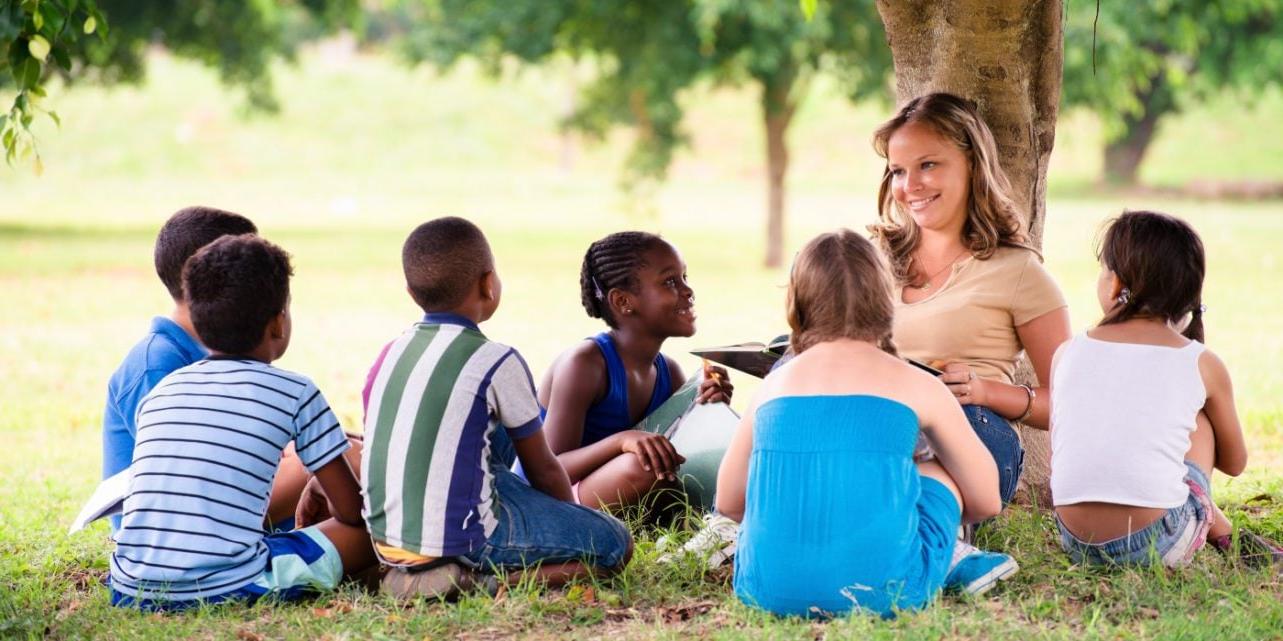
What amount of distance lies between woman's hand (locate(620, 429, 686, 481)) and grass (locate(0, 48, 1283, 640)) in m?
0.33

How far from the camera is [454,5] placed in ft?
59.9

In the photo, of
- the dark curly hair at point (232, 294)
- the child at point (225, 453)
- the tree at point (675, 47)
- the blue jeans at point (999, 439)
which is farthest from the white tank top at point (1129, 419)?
the tree at point (675, 47)

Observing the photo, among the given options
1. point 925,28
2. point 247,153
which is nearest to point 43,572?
point 925,28

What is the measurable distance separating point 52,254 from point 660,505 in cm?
1525

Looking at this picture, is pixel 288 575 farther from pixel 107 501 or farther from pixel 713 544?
pixel 713 544

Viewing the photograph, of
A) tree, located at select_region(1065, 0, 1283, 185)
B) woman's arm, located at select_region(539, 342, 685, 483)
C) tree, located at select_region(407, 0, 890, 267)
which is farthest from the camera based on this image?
tree, located at select_region(1065, 0, 1283, 185)

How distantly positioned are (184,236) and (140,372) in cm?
52

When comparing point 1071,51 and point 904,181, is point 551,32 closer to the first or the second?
point 1071,51

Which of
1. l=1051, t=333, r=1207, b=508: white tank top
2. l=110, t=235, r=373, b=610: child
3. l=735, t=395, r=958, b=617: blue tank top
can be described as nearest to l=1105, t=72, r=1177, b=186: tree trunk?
l=1051, t=333, r=1207, b=508: white tank top

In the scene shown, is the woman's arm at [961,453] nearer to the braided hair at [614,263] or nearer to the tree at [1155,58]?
the braided hair at [614,263]

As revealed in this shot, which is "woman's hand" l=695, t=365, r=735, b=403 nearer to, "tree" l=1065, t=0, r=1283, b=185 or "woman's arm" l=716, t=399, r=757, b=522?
"woman's arm" l=716, t=399, r=757, b=522

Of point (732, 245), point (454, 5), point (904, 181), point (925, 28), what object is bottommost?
point (732, 245)

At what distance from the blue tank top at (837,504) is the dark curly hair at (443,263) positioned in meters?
1.00

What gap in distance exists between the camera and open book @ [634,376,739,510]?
198 inches
